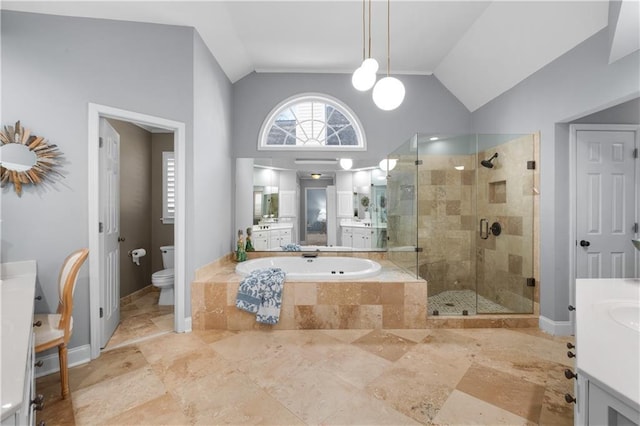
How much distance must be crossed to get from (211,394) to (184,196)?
5.53 ft

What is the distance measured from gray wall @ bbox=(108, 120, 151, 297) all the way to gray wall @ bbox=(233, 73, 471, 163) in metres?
1.32

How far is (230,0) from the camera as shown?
244cm

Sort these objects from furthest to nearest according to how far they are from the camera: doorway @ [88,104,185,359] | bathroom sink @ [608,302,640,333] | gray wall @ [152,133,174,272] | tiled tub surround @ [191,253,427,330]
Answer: gray wall @ [152,133,174,272]
tiled tub surround @ [191,253,427,330]
doorway @ [88,104,185,359]
bathroom sink @ [608,302,640,333]

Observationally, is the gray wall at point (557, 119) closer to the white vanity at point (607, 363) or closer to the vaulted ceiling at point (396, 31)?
the vaulted ceiling at point (396, 31)

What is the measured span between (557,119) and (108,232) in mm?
4294

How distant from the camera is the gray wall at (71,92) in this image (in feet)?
6.48

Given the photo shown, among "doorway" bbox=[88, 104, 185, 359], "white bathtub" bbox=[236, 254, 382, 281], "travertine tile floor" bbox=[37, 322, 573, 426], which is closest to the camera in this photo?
"travertine tile floor" bbox=[37, 322, 573, 426]

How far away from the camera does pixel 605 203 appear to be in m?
2.61

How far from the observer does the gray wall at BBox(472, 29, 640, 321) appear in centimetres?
217

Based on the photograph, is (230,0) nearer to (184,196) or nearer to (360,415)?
(184,196)

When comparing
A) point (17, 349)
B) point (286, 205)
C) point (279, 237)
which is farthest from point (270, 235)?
point (17, 349)

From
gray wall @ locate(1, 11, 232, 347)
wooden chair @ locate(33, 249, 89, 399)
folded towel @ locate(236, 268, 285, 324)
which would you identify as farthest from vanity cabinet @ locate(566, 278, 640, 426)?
gray wall @ locate(1, 11, 232, 347)

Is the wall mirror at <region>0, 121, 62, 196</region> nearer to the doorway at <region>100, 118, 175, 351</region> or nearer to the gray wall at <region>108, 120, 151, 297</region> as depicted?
the doorway at <region>100, 118, 175, 351</region>

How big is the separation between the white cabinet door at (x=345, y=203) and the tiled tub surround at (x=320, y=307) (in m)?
1.28
